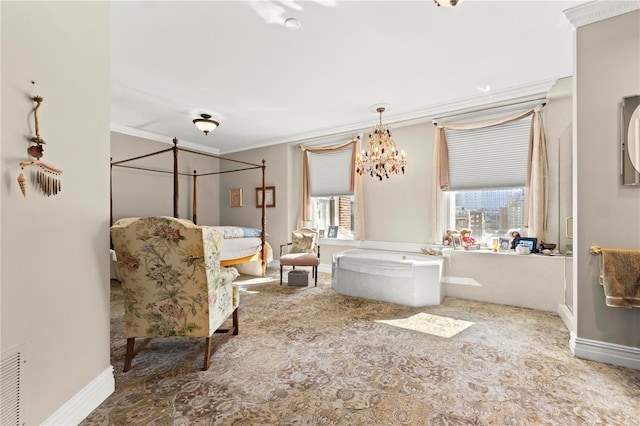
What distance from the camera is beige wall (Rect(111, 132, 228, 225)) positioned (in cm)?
533

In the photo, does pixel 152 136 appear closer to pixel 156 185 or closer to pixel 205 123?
pixel 156 185

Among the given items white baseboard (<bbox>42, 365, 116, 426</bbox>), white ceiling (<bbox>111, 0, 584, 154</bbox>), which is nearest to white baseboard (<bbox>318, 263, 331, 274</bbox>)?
white ceiling (<bbox>111, 0, 584, 154</bbox>)

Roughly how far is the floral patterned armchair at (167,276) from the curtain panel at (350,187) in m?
3.44

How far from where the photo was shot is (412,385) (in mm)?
1950

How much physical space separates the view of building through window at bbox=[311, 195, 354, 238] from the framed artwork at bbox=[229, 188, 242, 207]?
1927mm

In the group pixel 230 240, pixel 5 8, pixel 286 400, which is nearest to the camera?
pixel 5 8

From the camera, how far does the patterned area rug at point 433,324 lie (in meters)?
2.85

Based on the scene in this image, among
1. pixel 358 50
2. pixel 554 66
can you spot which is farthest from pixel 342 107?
pixel 554 66

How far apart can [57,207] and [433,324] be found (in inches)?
128

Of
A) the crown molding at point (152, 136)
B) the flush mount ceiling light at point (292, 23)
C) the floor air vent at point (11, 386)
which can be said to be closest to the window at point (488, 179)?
the flush mount ceiling light at point (292, 23)

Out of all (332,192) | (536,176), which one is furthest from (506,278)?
(332,192)

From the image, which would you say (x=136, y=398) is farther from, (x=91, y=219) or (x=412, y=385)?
(x=412, y=385)

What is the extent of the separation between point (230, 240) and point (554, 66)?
4.96 metres

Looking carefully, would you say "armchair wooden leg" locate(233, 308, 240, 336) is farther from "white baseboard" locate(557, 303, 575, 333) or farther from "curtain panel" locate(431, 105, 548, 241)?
"curtain panel" locate(431, 105, 548, 241)
